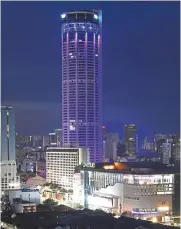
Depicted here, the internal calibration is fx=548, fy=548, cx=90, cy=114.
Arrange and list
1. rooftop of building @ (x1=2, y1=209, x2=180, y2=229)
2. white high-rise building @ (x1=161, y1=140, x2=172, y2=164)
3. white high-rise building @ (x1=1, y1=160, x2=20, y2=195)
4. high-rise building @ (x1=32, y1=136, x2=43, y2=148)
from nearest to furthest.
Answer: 1. rooftop of building @ (x1=2, y1=209, x2=180, y2=229)
2. white high-rise building @ (x1=1, y1=160, x2=20, y2=195)
3. white high-rise building @ (x1=161, y1=140, x2=172, y2=164)
4. high-rise building @ (x1=32, y1=136, x2=43, y2=148)

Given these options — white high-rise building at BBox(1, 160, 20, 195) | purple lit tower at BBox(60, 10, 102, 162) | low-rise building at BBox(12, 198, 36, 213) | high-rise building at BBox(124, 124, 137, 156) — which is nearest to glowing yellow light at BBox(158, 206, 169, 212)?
low-rise building at BBox(12, 198, 36, 213)

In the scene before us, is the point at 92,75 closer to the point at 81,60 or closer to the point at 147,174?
the point at 81,60

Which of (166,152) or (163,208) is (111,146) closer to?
(166,152)

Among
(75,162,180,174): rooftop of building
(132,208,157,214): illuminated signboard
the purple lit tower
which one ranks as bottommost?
(132,208,157,214): illuminated signboard

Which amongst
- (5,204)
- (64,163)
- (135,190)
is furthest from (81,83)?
(135,190)

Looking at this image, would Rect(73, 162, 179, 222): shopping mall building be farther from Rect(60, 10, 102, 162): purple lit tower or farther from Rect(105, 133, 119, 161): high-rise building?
Rect(105, 133, 119, 161): high-rise building

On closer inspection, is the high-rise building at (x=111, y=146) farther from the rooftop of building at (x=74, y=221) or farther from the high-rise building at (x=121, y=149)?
the rooftop of building at (x=74, y=221)

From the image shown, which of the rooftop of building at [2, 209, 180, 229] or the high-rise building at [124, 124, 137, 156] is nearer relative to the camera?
the rooftop of building at [2, 209, 180, 229]
